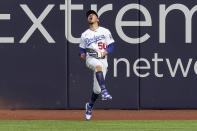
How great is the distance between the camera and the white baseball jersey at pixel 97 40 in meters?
12.0

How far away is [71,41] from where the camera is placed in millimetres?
14078

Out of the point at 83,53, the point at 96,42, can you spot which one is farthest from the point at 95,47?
the point at 83,53
